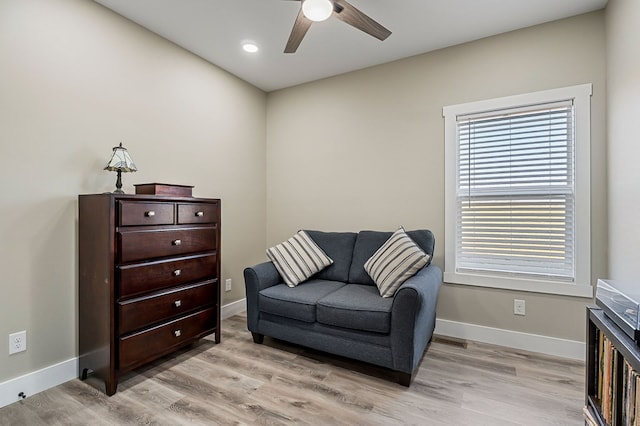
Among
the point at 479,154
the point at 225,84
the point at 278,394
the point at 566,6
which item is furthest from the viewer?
the point at 225,84

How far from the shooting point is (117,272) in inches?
78.6

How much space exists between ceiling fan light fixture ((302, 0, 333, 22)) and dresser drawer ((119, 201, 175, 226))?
1.63m

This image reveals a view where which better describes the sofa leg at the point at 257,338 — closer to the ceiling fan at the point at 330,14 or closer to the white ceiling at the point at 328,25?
the ceiling fan at the point at 330,14

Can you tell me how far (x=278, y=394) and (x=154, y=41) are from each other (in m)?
2.99

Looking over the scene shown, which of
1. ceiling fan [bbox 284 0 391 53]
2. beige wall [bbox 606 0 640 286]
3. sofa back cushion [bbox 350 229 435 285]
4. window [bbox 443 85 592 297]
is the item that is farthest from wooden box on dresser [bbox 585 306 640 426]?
ceiling fan [bbox 284 0 391 53]

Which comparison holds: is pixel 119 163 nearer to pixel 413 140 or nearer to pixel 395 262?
pixel 395 262

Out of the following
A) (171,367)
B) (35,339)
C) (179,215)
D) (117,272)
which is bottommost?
(171,367)

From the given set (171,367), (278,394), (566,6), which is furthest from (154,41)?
(566,6)

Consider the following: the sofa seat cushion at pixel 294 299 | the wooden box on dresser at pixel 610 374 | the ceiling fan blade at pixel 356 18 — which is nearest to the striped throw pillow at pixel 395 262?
the sofa seat cushion at pixel 294 299

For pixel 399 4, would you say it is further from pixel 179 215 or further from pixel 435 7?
pixel 179 215

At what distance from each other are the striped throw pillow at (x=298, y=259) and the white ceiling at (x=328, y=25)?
1.86m

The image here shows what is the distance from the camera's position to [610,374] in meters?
1.30

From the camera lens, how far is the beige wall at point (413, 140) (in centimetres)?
243

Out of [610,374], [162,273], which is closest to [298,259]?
[162,273]
